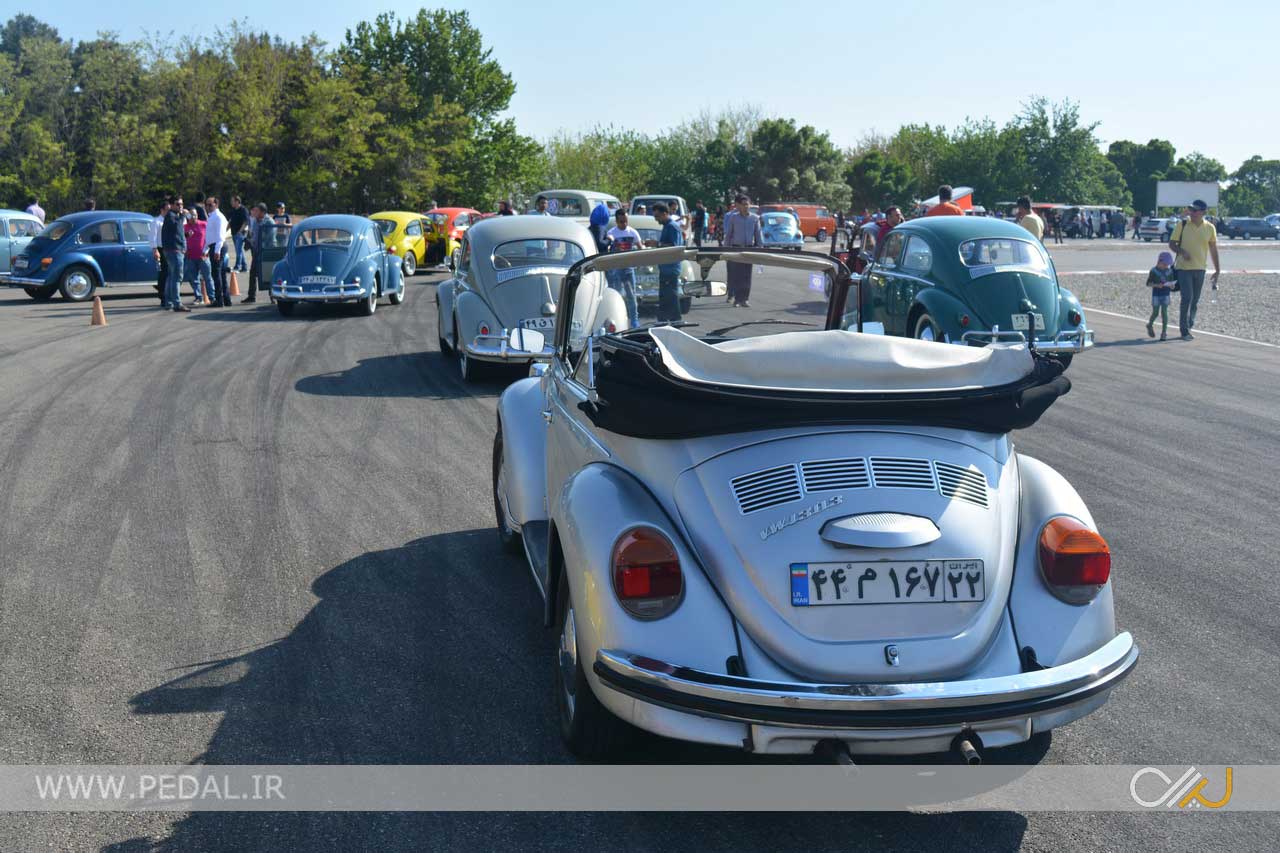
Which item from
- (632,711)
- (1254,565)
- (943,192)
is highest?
(943,192)

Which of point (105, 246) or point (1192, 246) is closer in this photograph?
point (1192, 246)

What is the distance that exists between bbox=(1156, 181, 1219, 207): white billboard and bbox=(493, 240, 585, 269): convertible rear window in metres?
91.9

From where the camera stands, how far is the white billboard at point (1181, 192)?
3641 inches

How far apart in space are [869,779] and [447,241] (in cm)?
2886

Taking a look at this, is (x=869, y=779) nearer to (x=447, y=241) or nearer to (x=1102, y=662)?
(x=1102, y=662)

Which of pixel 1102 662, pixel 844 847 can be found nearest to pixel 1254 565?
pixel 1102 662

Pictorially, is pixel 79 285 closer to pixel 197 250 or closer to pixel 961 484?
pixel 197 250

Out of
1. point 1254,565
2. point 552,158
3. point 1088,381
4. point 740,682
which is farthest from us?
point 552,158

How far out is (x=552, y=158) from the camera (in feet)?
317

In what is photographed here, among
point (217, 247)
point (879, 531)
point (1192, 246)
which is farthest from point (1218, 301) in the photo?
point (879, 531)

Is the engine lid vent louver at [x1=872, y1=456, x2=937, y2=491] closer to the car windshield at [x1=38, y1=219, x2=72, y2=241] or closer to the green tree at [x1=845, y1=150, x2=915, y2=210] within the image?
the car windshield at [x1=38, y1=219, x2=72, y2=241]

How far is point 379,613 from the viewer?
5.32 m

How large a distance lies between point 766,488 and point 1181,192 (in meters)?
103

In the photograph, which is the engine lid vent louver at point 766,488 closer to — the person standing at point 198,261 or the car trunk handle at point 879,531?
the car trunk handle at point 879,531
